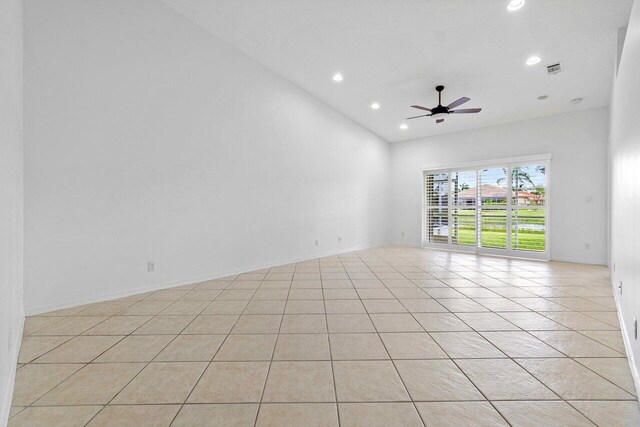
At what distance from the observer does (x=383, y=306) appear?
8.98 feet

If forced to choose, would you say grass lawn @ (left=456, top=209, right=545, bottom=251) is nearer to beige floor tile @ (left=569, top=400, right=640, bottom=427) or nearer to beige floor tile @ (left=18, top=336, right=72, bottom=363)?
beige floor tile @ (left=569, top=400, right=640, bottom=427)

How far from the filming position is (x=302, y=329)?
219 centimetres

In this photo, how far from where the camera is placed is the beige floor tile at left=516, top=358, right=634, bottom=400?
1.41 m

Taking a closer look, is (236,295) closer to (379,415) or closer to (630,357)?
(379,415)

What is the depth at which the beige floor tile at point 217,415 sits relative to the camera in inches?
47.6

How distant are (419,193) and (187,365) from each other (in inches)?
282

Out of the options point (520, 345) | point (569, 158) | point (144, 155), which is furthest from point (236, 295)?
point (569, 158)

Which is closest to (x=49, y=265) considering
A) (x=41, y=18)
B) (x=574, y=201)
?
(x=41, y=18)

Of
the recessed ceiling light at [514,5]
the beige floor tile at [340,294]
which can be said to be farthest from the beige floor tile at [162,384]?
the recessed ceiling light at [514,5]

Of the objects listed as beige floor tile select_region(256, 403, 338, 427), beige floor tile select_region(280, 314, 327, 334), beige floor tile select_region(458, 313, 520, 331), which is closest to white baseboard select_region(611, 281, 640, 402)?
beige floor tile select_region(458, 313, 520, 331)

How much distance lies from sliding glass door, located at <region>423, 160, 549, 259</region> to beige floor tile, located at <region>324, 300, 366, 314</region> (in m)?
5.17

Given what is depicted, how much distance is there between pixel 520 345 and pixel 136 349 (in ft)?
9.25

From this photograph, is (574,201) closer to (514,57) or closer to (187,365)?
(514,57)

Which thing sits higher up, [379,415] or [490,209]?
[490,209]
